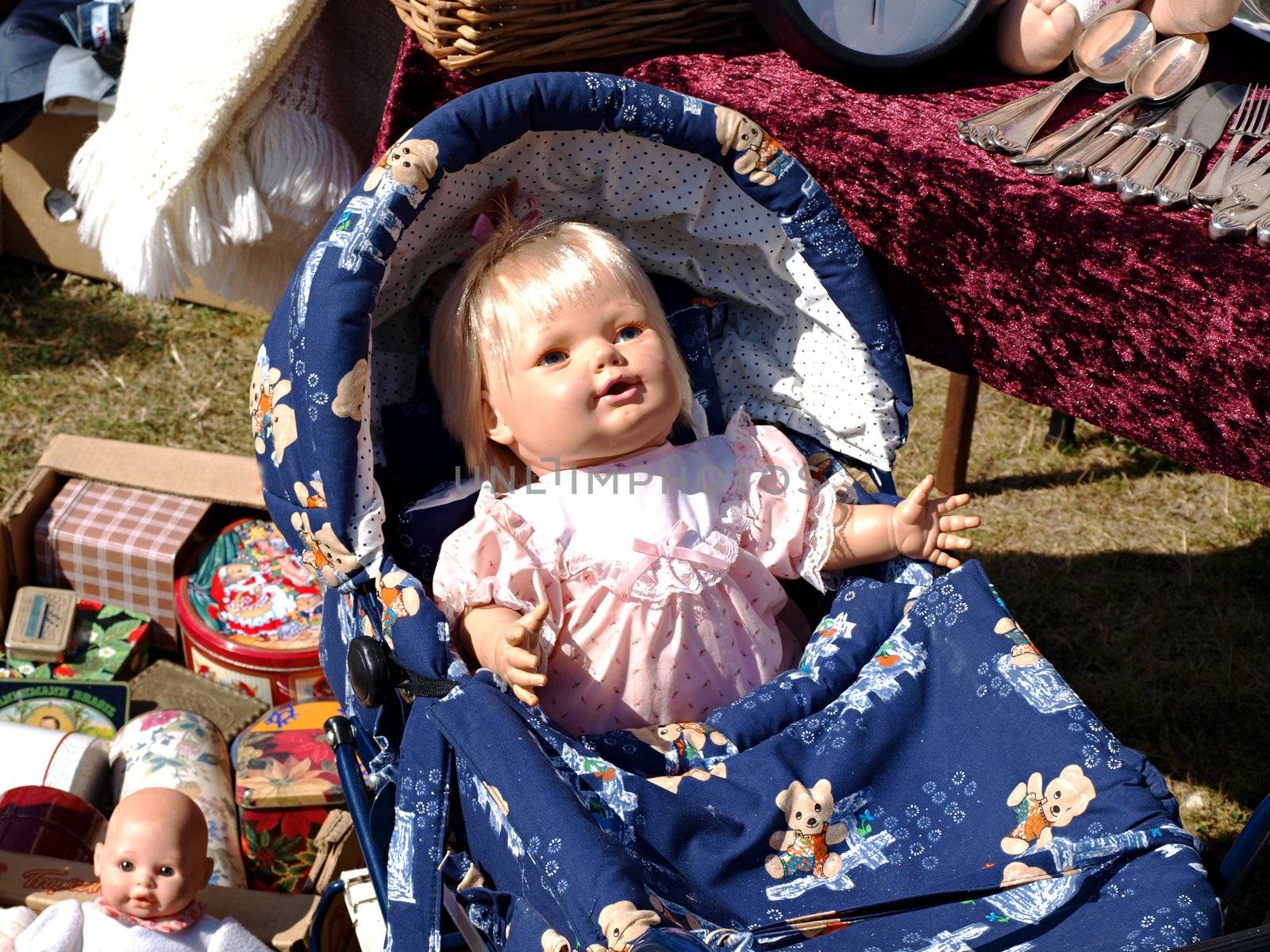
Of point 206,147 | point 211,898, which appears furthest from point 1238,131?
point 211,898

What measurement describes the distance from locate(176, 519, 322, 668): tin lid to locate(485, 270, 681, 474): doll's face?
28.9 inches

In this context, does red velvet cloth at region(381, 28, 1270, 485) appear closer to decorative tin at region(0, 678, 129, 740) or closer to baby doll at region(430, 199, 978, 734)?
baby doll at region(430, 199, 978, 734)

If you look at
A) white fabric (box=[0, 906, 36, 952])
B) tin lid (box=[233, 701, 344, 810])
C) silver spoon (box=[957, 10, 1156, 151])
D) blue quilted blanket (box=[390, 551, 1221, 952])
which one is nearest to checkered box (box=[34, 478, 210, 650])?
tin lid (box=[233, 701, 344, 810])

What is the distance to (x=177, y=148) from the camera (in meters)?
2.06

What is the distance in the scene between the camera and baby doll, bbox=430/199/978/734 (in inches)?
62.7

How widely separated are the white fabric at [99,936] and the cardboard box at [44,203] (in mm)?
1840

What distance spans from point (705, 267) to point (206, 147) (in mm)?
863

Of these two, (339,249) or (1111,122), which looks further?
(1111,122)

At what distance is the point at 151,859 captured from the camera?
1.56 metres

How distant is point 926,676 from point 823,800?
0.20 metres

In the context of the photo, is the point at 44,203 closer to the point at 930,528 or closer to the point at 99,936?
the point at 99,936

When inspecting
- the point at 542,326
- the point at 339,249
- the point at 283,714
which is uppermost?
the point at 339,249

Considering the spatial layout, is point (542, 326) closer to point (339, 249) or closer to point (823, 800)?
point (339, 249)

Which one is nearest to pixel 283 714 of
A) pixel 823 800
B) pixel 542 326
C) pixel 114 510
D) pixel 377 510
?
pixel 114 510
